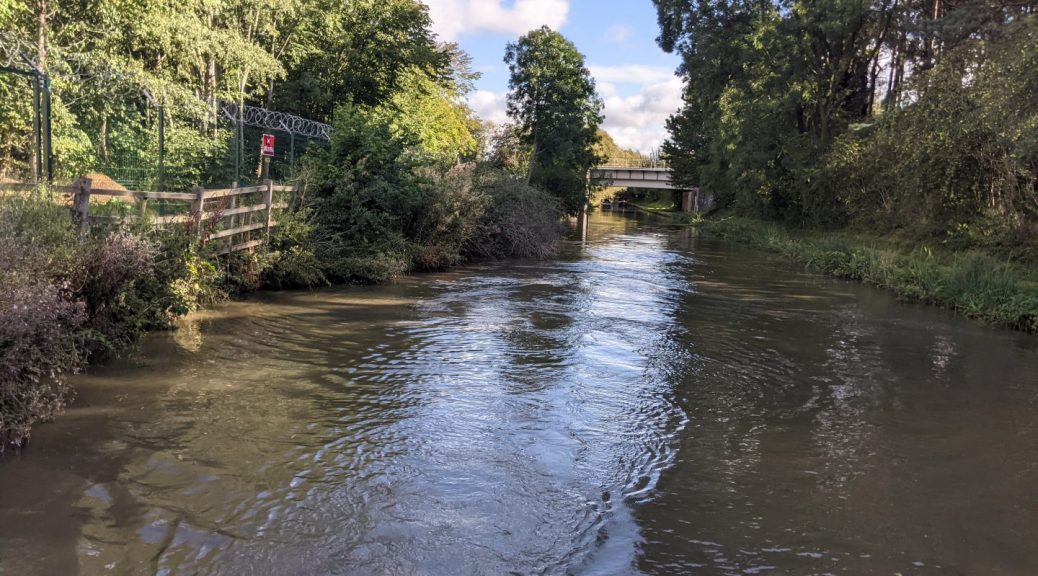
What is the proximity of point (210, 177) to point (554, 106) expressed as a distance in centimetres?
2687

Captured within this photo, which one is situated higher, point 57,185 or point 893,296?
point 57,185

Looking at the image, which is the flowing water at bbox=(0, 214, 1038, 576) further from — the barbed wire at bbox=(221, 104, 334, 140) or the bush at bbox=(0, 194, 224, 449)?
the barbed wire at bbox=(221, 104, 334, 140)

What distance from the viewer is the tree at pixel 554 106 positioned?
44.1m

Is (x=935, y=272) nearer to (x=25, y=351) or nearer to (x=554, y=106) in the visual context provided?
(x=25, y=351)

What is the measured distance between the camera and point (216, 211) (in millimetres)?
11555

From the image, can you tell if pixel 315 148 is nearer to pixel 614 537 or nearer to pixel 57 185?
pixel 57 185

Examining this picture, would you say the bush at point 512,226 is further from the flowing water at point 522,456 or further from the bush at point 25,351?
the bush at point 25,351

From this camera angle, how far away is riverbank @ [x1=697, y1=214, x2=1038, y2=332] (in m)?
15.0

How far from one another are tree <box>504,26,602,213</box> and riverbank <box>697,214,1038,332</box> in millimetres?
16225

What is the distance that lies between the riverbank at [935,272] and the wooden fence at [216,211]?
14.4 meters

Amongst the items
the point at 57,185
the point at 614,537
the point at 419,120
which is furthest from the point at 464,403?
the point at 419,120

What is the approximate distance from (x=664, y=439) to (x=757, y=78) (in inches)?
1221

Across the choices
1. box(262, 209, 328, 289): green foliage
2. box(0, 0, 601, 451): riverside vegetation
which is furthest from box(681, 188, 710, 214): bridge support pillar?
box(262, 209, 328, 289): green foliage

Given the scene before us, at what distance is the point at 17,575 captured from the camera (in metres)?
4.02
